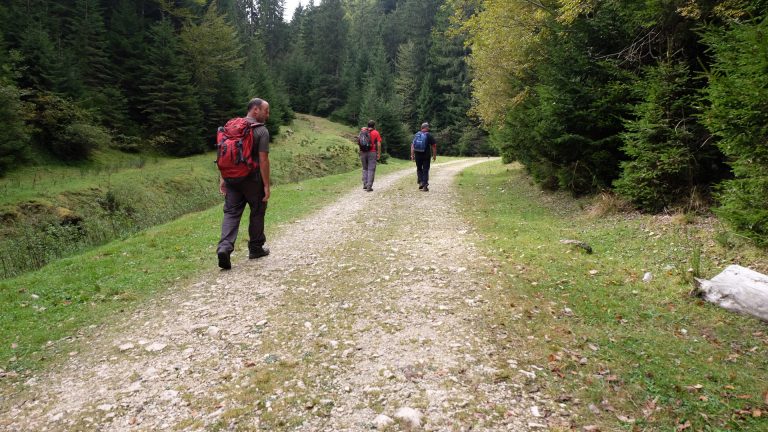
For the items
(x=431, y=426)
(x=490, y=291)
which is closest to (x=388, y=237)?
(x=490, y=291)

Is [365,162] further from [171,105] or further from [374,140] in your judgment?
[171,105]

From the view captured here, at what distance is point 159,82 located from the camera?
1227 inches

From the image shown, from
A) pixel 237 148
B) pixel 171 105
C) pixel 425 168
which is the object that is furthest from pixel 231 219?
pixel 171 105

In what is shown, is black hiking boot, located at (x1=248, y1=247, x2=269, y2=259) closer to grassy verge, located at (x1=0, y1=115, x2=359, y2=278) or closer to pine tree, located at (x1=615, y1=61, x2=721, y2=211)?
grassy verge, located at (x1=0, y1=115, x2=359, y2=278)

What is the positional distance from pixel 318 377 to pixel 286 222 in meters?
7.12

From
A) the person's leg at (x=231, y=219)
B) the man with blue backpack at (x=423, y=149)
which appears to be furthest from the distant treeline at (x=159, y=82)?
the person's leg at (x=231, y=219)

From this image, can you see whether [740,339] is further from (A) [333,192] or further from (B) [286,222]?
(A) [333,192]

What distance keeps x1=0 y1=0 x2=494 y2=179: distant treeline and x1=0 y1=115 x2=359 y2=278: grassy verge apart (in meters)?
1.91

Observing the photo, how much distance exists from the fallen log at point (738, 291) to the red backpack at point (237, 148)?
251 inches

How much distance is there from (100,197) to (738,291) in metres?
22.0

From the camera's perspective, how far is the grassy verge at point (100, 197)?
11.7 m

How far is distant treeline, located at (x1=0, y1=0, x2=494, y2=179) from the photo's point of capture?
2356cm

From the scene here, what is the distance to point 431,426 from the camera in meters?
2.95

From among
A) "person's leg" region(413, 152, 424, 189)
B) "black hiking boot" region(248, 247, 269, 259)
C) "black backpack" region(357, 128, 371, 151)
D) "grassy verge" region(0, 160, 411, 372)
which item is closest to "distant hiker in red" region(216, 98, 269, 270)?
"black hiking boot" region(248, 247, 269, 259)
